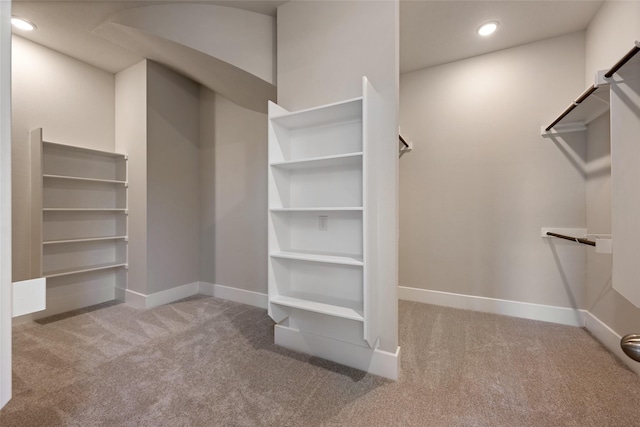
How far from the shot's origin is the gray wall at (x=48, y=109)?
260cm

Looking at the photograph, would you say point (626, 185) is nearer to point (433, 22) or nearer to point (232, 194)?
point (433, 22)

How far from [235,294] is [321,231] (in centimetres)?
177

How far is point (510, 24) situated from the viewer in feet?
7.75

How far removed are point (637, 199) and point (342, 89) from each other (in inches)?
64.0

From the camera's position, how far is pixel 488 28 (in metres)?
2.41

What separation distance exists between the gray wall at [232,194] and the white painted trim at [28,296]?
2490mm

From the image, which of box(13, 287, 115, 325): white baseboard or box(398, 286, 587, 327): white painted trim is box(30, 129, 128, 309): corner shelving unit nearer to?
box(13, 287, 115, 325): white baseboard

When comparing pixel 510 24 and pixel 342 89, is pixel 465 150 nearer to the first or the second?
pixel 510 24

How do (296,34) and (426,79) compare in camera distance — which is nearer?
(296,34)

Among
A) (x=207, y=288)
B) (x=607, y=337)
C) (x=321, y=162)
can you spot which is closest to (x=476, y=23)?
(x=321, y=162)

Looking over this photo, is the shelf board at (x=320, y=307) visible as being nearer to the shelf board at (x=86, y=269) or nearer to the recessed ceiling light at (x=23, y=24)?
the shelf board at (x=86, y=269)

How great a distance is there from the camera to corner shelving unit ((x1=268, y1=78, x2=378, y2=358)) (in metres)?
1.87

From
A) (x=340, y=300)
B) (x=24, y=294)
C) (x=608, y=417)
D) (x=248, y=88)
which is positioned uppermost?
(x=248, y=88)

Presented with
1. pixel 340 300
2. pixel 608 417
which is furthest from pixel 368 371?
pixel 608 417
